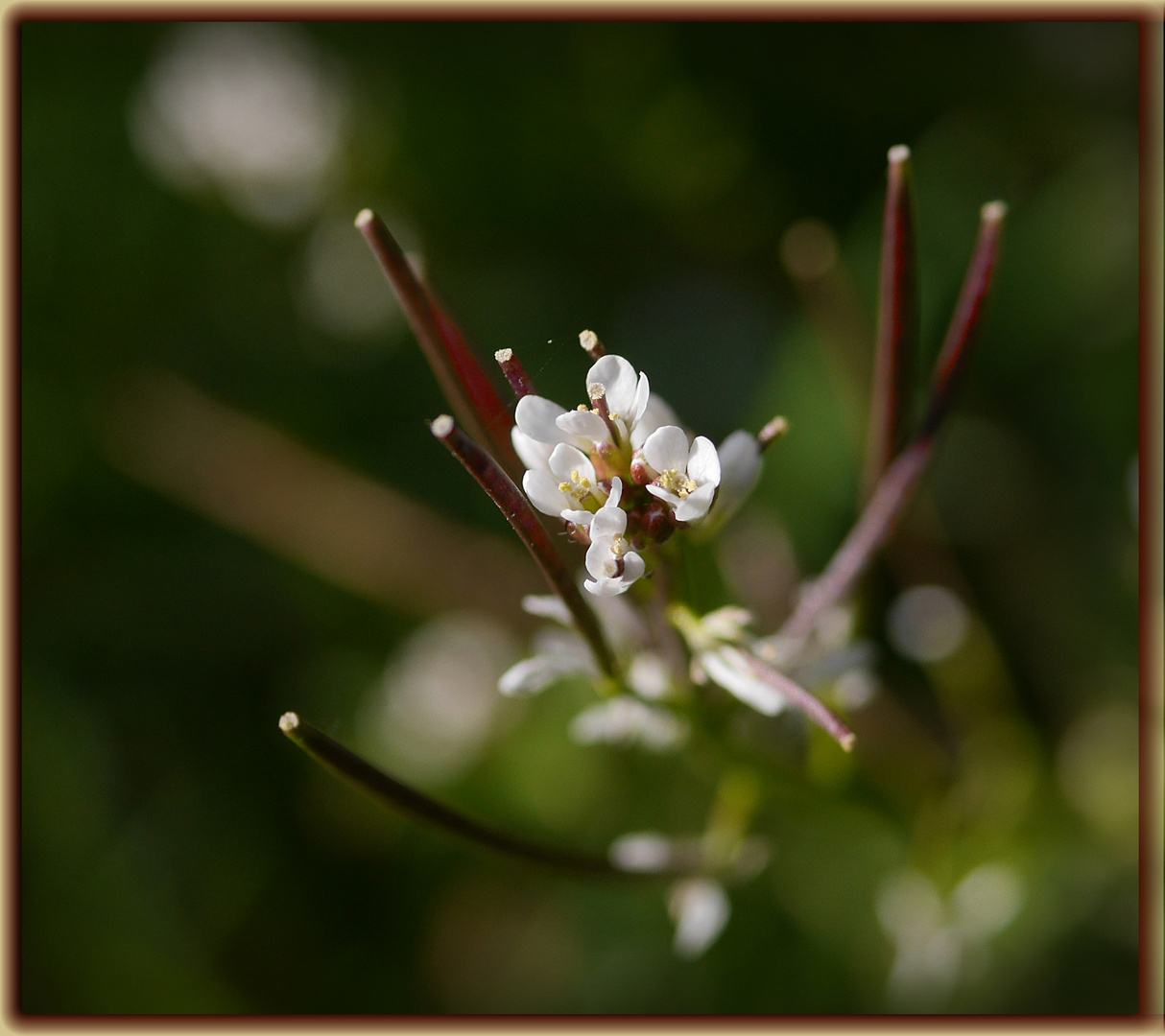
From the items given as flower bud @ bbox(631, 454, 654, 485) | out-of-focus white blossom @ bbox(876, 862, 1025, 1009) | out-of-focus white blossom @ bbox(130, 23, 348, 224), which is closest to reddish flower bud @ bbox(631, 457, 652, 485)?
flower bud @ bbox(631, 454, 654, 485)

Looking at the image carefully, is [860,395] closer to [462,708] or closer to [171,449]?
[462,708]

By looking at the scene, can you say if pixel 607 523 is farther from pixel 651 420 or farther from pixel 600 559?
pixel 651 420

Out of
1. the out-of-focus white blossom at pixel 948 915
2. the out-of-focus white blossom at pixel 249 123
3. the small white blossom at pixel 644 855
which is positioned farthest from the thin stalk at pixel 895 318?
the out-of-focus white blossom at pixel 249 123

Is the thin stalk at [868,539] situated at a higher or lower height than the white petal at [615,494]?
higher

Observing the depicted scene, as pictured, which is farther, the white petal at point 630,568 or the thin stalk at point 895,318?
the thin stalk at point 895,318

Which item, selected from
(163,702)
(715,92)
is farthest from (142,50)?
(163,702)

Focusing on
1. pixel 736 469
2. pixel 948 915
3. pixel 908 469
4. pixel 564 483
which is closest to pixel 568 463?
pixel 564 483

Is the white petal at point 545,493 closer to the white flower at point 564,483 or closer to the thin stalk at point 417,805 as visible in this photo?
the white flower at point 564,483

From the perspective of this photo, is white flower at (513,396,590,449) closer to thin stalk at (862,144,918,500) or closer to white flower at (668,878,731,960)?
thin stalk at (862,144,918,500)
